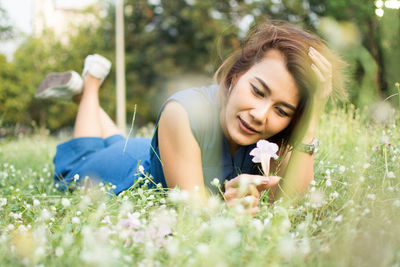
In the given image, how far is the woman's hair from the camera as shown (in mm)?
2023

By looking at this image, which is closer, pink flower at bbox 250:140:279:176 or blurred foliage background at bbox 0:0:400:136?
pink flower at bbox 250:140:279:176

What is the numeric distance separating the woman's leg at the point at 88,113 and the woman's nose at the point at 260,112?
219 cm

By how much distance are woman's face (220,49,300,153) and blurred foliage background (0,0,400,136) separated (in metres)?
13.1

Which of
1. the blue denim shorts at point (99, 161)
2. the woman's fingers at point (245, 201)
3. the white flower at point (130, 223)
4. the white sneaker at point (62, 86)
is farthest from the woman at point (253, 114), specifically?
the white sneaker at point (62, 86)

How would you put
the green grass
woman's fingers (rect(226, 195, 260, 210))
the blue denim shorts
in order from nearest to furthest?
1. the green grass
2. woman's fingers (rect(226, 195, 260, 210))
3. the blue denim shorts

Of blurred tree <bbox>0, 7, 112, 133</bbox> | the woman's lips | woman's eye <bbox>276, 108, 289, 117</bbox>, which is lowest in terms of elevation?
blurred tree <bbox>0, 7, 112, 133</bbox>

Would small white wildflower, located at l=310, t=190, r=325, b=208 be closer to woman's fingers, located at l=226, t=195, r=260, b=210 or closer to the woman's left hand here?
woman's fingers, located at l=226, t=195, r=260, b=210

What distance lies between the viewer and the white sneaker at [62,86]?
149 inches

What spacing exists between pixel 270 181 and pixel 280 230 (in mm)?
533

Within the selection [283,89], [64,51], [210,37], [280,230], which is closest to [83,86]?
[283,89]

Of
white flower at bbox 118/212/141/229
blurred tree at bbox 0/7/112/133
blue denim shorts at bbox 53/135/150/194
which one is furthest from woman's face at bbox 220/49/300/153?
blurred tree at bbox 0/7/112/133

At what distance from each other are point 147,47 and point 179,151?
20.1 meters

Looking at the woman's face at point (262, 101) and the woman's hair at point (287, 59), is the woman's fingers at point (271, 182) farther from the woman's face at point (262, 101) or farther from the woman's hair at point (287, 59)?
the woman's hair at point (287, 59)

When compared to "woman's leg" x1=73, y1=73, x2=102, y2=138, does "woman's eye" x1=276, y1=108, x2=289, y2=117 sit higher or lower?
higher
